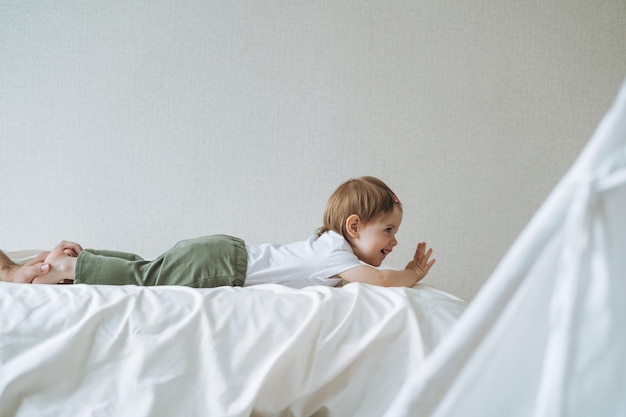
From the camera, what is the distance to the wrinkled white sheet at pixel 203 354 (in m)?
0.97

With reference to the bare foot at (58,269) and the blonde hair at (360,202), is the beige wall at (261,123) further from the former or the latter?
the bare foot at (58,269)

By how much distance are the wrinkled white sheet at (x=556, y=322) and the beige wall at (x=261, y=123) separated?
1.89 metres

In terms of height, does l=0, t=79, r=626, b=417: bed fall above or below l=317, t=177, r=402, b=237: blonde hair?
below

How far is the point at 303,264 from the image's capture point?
1559 millimetres

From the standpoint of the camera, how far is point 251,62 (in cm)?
241

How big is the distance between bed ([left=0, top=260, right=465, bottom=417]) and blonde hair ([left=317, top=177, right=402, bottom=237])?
55cm

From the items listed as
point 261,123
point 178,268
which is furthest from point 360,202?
point 261,123

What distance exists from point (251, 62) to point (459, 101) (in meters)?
0.85

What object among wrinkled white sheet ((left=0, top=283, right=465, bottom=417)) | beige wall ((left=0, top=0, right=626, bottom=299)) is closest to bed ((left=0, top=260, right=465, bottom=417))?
wrinkled white sheet ((left=0, top=283, right=465, bottom=417))

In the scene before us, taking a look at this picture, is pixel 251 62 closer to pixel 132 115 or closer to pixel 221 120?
pixel 221 120

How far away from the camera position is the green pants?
1.49 meters

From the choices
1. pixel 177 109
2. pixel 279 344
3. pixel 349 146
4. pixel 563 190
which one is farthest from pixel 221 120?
pixel 563 190

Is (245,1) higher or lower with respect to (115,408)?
A: higher

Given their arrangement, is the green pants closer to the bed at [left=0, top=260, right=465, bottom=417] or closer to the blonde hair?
the blonde hair
